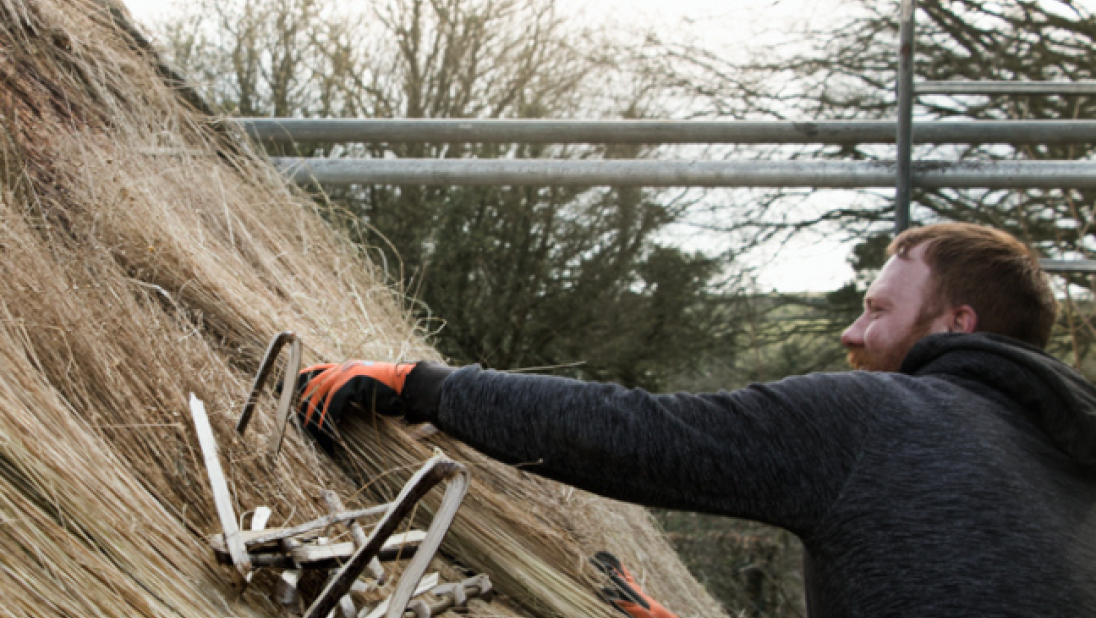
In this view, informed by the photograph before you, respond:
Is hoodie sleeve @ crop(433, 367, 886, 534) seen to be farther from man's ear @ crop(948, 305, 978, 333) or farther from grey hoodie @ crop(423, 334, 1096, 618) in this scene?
man's ear @ crop(948, 305, 978, 333)

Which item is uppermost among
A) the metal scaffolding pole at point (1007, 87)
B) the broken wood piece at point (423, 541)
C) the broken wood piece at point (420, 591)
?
the metal scaffolding pole at point (1007, 87)

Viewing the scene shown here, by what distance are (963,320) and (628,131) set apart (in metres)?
1.57

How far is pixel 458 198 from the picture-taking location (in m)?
5.42

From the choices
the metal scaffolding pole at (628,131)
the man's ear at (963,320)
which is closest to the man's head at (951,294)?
the man's ear at (963,320)

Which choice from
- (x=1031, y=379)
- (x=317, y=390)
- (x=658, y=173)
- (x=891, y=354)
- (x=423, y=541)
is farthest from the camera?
(x=658, y=173)

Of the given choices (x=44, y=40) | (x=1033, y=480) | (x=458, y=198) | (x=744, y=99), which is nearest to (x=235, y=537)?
(x=1033, y=480)

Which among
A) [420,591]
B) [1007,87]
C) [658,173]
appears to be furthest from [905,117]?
[420,591]

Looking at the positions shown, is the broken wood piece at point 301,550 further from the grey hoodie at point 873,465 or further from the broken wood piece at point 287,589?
the grey hoodie at point 873,465

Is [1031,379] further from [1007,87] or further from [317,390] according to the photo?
[1007,87]

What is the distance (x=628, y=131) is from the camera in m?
3.02

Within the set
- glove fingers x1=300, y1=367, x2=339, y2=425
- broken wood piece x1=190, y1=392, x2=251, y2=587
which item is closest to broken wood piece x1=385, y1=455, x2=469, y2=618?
broken wood piece x1=190, y1=392, x2=251, y2=587

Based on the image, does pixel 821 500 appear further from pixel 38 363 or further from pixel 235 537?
pixel 38 363

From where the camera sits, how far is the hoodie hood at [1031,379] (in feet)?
4.44

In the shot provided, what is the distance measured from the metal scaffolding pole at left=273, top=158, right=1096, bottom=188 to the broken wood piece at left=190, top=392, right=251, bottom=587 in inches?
62.1
